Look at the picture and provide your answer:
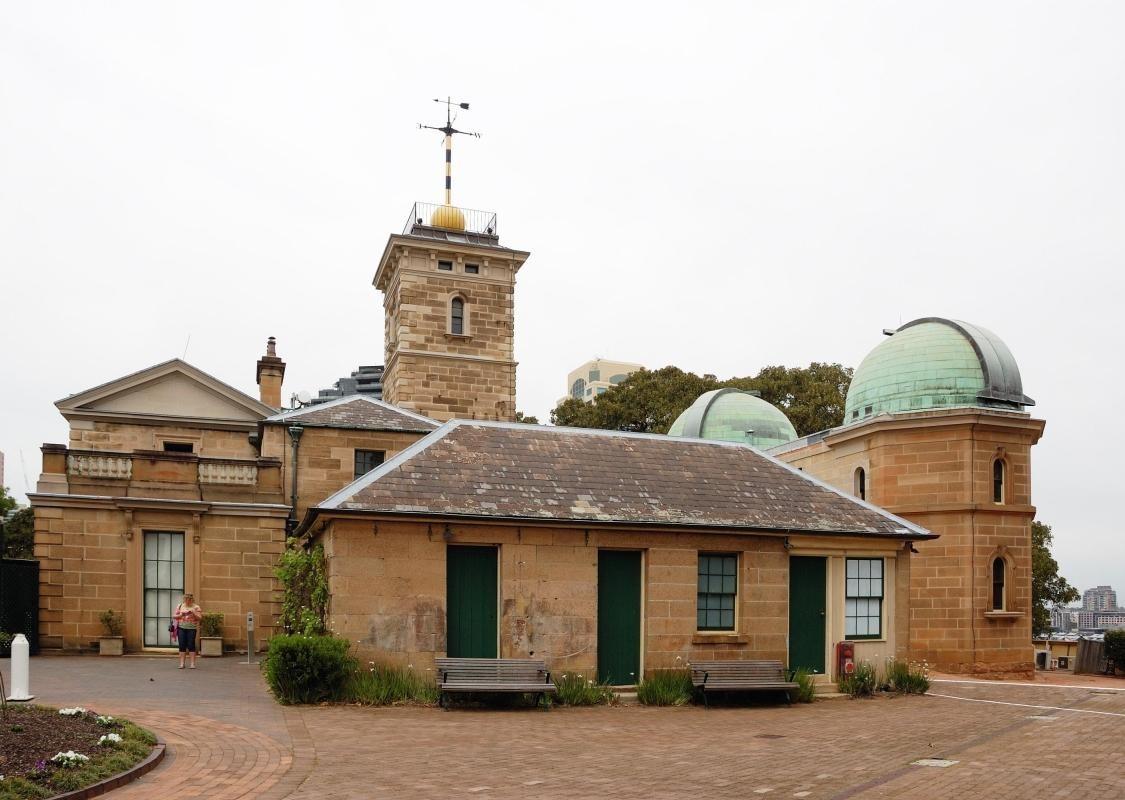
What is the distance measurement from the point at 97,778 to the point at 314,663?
19.0ft

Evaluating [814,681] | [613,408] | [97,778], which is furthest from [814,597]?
[613,408]

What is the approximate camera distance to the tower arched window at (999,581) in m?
28.6

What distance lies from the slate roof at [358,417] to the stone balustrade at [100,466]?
398 cm

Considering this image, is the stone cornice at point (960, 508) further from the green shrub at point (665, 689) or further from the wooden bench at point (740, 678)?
the green shrub at point (665, 689)

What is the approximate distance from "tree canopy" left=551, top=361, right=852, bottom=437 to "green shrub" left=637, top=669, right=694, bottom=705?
33.7 meters

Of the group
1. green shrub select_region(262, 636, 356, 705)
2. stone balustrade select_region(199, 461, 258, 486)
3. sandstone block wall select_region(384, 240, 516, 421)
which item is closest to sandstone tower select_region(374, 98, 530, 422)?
sandstone block wall select_region(384, 240, 516, 421)

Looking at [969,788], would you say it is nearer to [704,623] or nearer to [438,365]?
[704,623]

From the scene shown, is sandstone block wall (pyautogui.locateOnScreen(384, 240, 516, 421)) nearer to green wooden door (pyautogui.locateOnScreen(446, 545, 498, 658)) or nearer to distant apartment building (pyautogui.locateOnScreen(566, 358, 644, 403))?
green wooden door (pyautogui.locateOnScreen(446, 545, 498, 658))

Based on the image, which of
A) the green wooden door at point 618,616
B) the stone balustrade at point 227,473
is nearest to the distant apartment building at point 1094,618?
the stone balustrade at point 227,473

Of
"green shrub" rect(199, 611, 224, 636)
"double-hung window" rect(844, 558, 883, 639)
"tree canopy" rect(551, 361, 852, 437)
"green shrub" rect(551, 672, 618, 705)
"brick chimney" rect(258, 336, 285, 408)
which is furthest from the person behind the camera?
"tree canopy" rect(551, 361, 852, 437)

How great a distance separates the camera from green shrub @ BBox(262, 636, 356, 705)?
50.0 feet

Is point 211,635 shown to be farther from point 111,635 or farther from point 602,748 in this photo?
point 602,748

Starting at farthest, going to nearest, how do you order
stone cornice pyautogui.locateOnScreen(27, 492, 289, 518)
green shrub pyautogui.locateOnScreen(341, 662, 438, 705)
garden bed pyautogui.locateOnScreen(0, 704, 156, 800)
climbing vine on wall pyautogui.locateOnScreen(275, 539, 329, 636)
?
stone cornice pyautogui.locateOnScreen(27, 492, 289, 518), climbing vine on wall pyautogui.locateOnScreen(275, 539, 329, 636), green shrub pyautogui.locateOnScreen(341, 662, 438, 705), garden bed pyautogui.locateOnScreen(0, 704, 156, 800)

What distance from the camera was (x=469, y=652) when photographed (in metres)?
17.1
